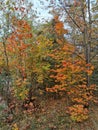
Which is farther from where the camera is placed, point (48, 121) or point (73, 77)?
point (73, 77)

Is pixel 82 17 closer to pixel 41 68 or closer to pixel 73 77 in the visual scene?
pixel 73 77

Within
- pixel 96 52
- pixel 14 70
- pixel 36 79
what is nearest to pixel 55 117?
pixel 36 79

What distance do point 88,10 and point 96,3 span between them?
0.50 metres

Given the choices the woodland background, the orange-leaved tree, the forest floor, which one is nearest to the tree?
the woodland background

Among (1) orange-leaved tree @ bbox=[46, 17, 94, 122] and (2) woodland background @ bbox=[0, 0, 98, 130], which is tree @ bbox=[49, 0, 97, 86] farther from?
(1) orange-leaved tree @ bbox=[46, 17, 94, 122]

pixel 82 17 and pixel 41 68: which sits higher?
pixel 82 17

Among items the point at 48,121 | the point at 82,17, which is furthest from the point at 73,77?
the point at 82,17

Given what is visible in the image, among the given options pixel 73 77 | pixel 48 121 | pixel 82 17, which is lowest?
pixel 48 121

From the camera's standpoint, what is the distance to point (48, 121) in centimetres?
843

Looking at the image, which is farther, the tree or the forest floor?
the tree

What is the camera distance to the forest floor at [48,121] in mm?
8125

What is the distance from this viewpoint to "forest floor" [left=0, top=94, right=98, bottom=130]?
26.7ft

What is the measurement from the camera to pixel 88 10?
8547mm

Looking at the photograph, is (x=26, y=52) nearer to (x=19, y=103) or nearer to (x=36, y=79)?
(x=36, y=79)
